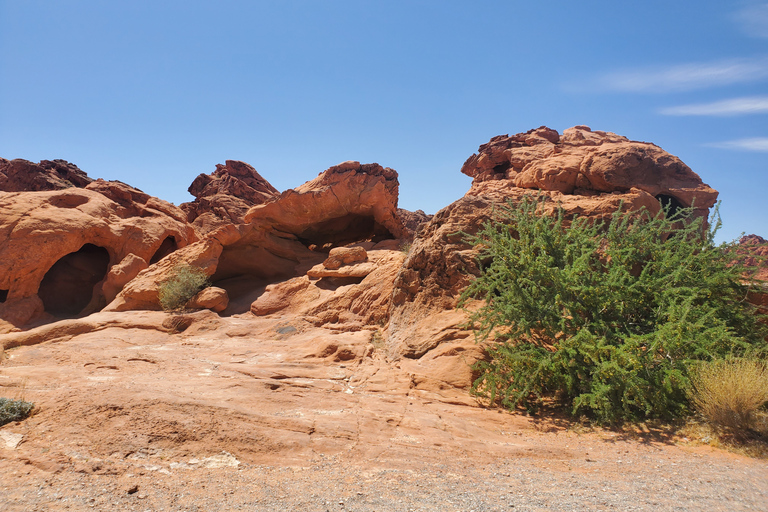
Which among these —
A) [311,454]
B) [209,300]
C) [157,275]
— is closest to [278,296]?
[209,300]

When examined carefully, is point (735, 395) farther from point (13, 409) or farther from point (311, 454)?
point (13, 409)

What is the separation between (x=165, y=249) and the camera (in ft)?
64.3

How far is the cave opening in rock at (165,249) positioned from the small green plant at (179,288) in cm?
550

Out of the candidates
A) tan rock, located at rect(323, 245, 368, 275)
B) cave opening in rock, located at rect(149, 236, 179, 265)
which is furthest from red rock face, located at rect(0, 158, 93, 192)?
tan rock, located at rect(323, 245, 368, 275)

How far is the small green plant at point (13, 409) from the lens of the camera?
15.4ft

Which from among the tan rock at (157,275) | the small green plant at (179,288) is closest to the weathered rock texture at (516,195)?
the small green plant at (179,288)

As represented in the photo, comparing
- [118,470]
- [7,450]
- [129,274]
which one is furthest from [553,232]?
[129,274]

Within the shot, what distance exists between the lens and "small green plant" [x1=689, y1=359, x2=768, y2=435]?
203 inches

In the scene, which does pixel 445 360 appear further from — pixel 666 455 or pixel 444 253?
pixel 666 455

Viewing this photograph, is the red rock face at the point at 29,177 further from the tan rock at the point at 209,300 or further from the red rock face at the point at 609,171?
the red rock face at the point at 609,171

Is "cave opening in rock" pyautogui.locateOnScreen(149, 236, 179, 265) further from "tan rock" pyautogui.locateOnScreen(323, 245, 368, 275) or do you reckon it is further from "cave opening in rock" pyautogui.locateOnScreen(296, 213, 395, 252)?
"tan rock" pyautogui.locateOnScreen(323, 245, 368, 275)

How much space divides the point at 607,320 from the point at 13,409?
7799 millimetres

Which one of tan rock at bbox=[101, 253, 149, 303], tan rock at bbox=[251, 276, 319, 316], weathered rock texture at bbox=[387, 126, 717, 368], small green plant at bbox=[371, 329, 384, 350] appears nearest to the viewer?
weathered rock texture at bbox=[387, 126, 717, 368]

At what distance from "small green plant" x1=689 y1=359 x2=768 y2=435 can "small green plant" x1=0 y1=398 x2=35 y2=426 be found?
25.3 ft
